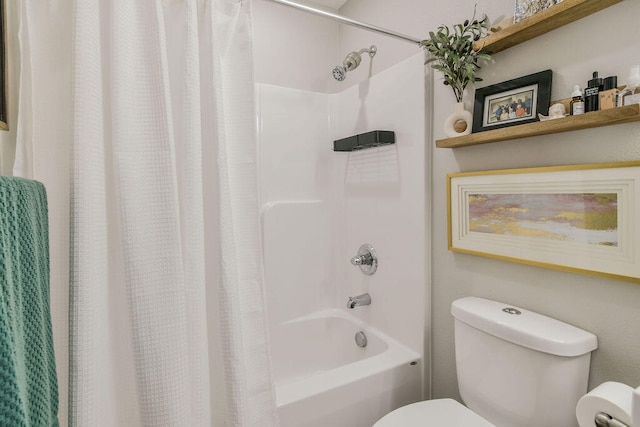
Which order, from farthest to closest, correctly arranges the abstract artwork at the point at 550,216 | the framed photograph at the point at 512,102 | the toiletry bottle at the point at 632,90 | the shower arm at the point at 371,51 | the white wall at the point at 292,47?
the white wall at the point at 292,47
the shower arm at the point at 371,51
the framed photograph at the point at 512,102
the abstract artwork at the point at 550,216
the toiletry bottle at the point at 632,90

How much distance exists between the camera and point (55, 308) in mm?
781

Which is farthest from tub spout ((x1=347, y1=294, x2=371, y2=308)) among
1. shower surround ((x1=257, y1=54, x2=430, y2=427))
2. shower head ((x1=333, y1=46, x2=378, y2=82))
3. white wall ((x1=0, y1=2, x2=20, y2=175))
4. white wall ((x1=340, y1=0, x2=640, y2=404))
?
white wall ((x1=0, y1=2, x2=20, y2=175))

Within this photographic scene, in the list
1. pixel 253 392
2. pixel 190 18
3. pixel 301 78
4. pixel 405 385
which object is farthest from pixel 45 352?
pixel 301 78

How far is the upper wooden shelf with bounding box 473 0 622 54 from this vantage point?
3.09ft

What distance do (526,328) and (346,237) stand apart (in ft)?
4.03

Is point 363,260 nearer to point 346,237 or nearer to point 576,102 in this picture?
point 346,237

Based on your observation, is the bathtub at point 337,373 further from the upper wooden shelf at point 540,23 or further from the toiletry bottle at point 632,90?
the upper wooden shelf at point 540,23

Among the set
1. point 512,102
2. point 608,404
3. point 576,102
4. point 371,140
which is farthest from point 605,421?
point 371,140

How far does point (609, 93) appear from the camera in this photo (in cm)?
90

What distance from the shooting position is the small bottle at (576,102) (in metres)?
0.96

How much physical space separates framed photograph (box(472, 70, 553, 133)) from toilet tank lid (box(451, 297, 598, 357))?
0.65m

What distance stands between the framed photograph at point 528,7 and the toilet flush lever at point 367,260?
121 cm

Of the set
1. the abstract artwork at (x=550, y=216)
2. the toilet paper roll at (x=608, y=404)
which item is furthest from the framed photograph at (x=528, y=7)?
the toilet paper roll at (x=608, y=404)

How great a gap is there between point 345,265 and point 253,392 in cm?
122
